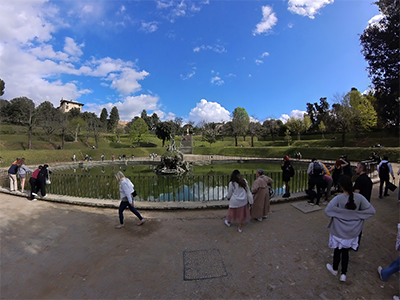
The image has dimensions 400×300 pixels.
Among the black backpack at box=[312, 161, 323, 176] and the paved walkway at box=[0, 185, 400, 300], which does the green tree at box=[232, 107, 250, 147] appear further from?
the paved walkway at box=[0, 185, 400, 300]

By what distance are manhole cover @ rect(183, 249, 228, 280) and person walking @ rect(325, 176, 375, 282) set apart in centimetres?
196

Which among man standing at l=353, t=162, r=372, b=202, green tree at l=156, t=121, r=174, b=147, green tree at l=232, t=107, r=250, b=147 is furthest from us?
green tree at l=156, t=121, r=174, b=147

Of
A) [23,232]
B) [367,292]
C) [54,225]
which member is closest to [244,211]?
[367,292]

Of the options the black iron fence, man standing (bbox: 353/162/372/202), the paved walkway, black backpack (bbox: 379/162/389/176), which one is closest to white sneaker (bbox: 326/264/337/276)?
the paved walkway

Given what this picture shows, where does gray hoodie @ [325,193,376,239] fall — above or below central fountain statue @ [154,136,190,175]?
above

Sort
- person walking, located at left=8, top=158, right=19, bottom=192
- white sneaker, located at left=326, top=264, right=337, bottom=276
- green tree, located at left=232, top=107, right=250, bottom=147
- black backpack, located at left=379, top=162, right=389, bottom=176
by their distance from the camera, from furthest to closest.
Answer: green tree, located at left=232, top=107, right=250, bottom=147 → person walking, located at left=8, top=158, right=19, bottom=192 → black backpack, located at left=379, top=162, right=389, bottom=176 → white sneaker, located at left=326, top=264, right=337, bottom=276

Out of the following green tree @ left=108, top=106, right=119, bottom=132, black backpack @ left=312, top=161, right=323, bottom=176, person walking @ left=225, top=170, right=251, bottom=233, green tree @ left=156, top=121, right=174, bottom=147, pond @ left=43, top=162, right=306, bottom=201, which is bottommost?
pond @ left=43, top=162, right=306, bottom=201

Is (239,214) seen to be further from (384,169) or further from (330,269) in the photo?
(384,169)

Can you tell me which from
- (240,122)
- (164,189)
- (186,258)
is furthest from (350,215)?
(240,122)

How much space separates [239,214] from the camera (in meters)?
4.87

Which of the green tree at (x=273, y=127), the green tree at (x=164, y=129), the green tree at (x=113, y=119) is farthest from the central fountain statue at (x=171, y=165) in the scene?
the green tree at (x=113, y=119)

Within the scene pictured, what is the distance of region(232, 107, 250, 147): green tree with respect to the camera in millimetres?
51753

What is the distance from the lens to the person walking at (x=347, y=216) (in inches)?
118

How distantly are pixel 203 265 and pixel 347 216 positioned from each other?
259 cm
